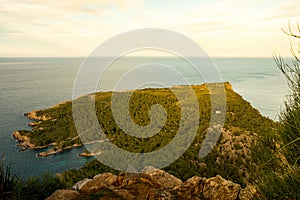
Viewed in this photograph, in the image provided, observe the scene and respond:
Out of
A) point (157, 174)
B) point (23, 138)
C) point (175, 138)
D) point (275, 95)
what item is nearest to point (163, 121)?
point (175, 138)

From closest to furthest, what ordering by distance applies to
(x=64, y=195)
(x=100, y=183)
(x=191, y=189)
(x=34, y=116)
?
(x=64, y=195), (x=191, y=189), (x=100, y=183), (x=34, y=116)

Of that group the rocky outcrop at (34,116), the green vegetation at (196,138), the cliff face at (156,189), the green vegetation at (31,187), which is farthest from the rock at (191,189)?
the rocky outcrop at (34,116)

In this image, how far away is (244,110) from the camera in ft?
147

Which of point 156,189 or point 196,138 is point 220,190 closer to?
point 156,189

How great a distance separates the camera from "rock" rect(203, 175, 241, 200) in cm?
888

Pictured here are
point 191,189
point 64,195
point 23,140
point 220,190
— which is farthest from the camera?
point 23,140

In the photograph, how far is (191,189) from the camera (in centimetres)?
957

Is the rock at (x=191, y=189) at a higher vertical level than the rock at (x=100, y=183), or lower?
higher

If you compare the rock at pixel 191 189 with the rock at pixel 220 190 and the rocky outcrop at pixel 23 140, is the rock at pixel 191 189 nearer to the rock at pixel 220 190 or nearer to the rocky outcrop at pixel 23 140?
the rock at pixel 220 190

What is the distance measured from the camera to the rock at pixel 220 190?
349 inches

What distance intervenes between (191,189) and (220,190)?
43.5 inches

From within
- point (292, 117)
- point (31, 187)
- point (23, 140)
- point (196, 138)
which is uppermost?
point (292, 117)

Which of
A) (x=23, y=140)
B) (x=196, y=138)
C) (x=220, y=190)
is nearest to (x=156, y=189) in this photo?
(x=220, y=190)

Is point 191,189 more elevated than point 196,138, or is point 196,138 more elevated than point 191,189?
point 191,189
